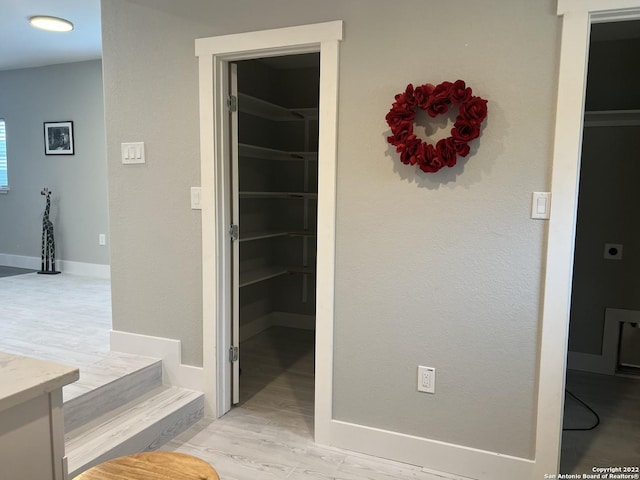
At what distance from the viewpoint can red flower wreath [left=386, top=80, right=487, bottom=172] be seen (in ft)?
6.33

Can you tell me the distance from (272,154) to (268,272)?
1.11 m

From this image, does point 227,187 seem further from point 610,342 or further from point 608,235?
point 610,342

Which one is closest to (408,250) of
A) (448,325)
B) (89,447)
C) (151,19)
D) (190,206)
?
(448,325)

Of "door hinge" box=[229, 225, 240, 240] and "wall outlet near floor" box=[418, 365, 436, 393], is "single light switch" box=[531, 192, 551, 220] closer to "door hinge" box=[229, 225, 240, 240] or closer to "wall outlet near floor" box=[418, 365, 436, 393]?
"wall outlet near floor" box=[418, 365, 436, 393]

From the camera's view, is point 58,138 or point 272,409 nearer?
point 272,409

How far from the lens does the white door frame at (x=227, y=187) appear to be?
87.0 inches

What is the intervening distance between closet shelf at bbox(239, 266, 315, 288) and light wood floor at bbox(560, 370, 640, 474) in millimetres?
2305

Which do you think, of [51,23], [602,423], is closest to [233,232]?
[602,423]

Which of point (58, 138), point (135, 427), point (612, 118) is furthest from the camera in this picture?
point (58, 138)

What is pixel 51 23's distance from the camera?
12.2 feet

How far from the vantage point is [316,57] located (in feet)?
12.4

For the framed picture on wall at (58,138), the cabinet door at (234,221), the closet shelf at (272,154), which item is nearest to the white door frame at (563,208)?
the cabinet door at (234,221)

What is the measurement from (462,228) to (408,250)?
274 millimetres

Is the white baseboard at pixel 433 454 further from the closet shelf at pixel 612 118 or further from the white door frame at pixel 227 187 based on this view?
the closet shelf at pixel 612 118
